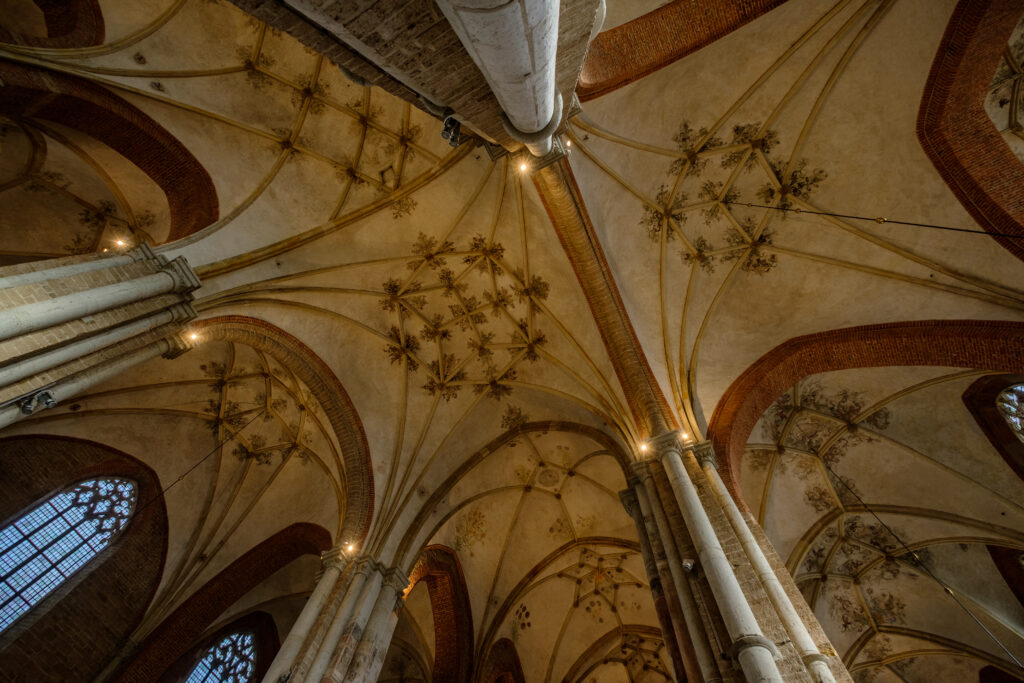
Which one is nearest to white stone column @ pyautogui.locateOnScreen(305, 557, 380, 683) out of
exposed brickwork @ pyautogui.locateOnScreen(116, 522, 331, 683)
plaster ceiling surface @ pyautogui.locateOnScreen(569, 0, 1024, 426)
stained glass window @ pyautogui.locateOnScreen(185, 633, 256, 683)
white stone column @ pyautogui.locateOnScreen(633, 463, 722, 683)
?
exposed brickwork @ pyautogui.locateOnScreen(116, 522, 331, 683)

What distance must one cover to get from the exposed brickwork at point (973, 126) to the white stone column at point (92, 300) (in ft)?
35.1

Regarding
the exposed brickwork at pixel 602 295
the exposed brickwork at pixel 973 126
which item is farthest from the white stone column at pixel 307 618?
the exposed brickwork at pixel 973 126

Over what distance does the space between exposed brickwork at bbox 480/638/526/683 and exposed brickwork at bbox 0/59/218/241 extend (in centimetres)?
1057

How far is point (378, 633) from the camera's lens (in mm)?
7594

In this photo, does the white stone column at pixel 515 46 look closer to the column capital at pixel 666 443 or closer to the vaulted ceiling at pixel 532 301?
the column capital at pixel 666 443

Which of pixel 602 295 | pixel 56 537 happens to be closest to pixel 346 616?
pixel 56 537

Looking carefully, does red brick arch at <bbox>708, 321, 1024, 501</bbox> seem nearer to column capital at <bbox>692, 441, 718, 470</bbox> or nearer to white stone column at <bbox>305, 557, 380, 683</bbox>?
column capital at <bbox>692, 441, 718, 470</bbox>

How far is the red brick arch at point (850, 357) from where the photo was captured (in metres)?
7.15

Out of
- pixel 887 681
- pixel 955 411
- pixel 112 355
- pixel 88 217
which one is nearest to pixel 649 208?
pixel 955 411

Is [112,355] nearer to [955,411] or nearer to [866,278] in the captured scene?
[866,278]

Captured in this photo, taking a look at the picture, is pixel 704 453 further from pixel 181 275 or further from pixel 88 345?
pixel 88 345

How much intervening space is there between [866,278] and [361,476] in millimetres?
9785

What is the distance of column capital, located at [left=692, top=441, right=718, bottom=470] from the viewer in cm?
732

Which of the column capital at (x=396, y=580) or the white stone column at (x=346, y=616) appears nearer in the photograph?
the white stone column at (x=346, y=616)
